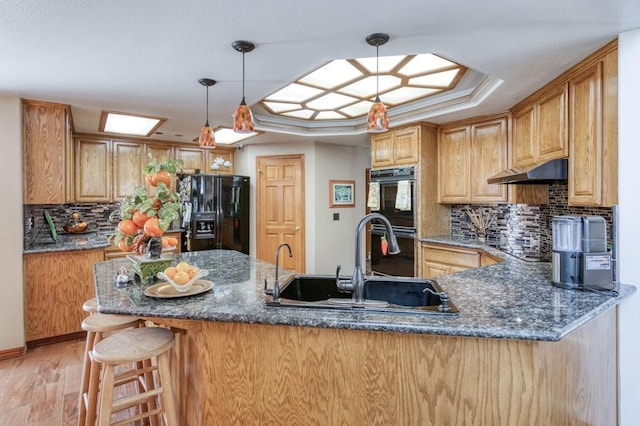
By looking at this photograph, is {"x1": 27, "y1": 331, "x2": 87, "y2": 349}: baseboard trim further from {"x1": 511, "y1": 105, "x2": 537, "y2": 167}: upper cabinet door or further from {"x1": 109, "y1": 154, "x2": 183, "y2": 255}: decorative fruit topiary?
{"x1": 511, "y1": 105, "x2": 537, "y2": 167}: upper cabinet door

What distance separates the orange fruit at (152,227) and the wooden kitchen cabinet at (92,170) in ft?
10.1

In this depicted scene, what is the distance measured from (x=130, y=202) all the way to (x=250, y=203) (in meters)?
3.12

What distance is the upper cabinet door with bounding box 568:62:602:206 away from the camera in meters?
2.02

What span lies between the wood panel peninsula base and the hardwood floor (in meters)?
1.38

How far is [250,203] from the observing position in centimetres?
513

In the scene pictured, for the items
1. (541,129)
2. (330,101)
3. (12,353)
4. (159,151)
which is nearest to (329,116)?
(330,101)

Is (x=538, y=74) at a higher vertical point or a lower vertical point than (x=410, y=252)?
higher

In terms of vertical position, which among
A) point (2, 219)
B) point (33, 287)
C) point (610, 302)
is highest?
point (2, 219)

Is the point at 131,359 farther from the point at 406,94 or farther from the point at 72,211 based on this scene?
the point at 72,211

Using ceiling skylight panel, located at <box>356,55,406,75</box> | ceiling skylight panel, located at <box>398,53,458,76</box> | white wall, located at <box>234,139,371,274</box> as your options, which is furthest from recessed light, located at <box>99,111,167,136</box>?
ceiling skylight panel, located at <box>398,53,458,76</box>

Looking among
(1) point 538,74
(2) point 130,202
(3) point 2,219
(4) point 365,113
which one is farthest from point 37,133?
(1) point 538,74

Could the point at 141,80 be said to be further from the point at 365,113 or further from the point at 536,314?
the point at 536,314

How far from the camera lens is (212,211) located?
15.2 feet

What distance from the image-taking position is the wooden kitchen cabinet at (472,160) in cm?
344
